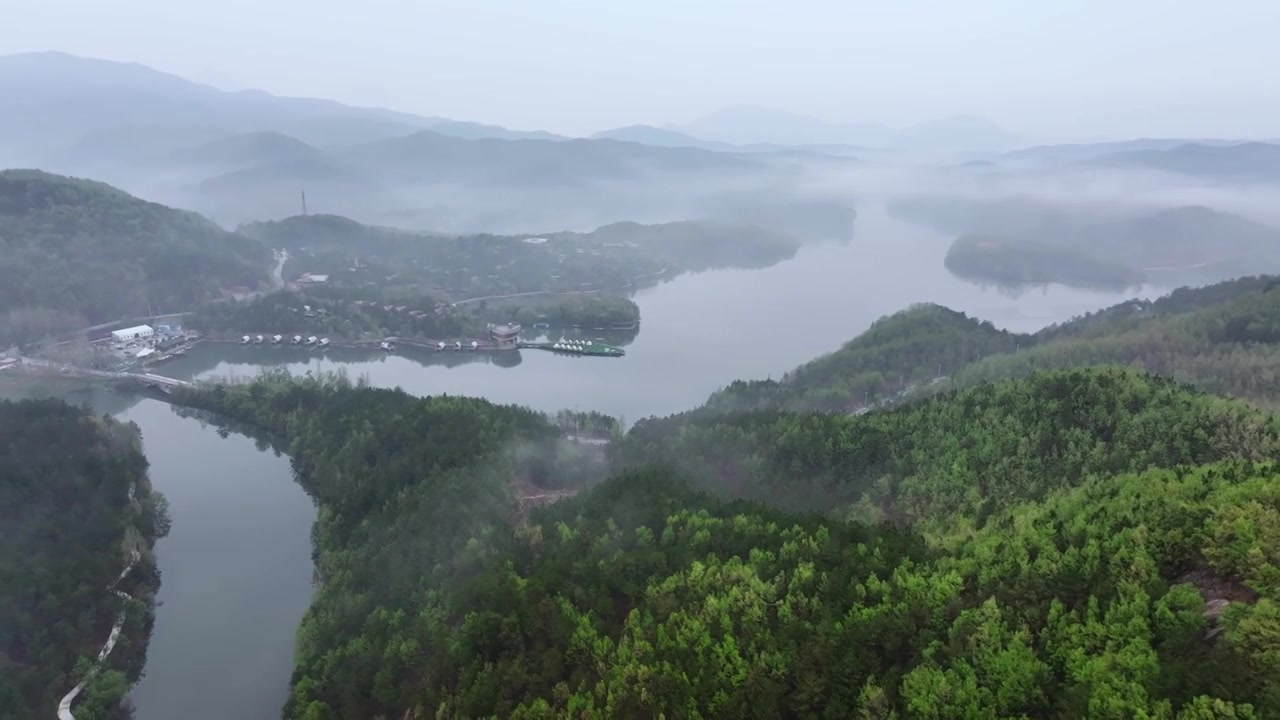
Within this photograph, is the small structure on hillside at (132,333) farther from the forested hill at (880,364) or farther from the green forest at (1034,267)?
the green forest at (1034,267)

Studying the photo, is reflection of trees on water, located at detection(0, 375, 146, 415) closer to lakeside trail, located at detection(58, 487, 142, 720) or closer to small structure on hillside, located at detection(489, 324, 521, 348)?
lakeside trail, located at detection(58, 487, 142, 720)

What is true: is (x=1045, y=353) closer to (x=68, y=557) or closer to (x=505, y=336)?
(x=505, y=336)

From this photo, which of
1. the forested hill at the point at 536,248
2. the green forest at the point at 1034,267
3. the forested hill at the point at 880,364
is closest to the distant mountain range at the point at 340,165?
the forested hill at the point at 536,248

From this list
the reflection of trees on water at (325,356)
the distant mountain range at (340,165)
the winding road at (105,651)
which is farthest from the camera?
the distant mountain range at (340,165)

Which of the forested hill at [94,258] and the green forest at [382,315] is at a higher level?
the forested hill at [94,258]

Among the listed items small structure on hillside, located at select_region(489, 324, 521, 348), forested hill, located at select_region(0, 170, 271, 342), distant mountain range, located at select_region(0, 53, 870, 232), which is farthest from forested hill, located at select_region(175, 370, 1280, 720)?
distant mountain range, located at select_region(0, 53, 870, 232)

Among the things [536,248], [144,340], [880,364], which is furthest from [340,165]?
[880,364]
